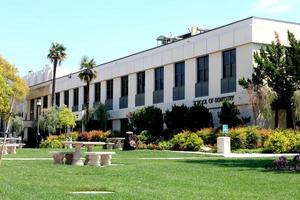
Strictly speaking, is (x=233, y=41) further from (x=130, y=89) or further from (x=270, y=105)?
(x=130, y=89)

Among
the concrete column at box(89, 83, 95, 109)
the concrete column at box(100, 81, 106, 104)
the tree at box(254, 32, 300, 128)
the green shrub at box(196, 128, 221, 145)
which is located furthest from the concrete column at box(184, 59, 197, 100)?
the concrete column at box(89, 83, 95, 109)

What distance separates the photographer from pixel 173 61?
5303 cm

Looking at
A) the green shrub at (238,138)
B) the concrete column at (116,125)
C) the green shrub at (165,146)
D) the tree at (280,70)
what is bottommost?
the green shrub at (165,146)

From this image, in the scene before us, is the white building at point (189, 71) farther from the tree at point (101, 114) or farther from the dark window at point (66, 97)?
the dark window at point (66, 97)

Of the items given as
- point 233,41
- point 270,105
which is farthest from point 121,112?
point 270,105

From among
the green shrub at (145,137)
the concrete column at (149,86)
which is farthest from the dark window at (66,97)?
the green shrub at (145,137)

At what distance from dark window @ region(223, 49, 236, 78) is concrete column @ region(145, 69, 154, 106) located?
11876 millimetres

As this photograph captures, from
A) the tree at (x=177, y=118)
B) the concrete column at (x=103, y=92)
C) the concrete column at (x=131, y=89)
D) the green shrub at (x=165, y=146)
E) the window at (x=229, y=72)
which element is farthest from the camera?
the concrete column at (x=103, y=92)

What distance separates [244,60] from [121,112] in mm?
21924

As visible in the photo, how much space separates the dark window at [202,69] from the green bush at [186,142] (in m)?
7.04

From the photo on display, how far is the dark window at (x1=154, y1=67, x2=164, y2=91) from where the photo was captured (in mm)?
55469

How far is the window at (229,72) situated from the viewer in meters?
45.1

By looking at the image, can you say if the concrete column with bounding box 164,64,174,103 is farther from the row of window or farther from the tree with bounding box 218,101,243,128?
the tree with bounding box 218,101,243,128

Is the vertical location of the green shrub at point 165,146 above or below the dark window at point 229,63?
below
